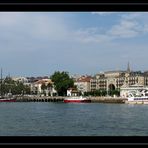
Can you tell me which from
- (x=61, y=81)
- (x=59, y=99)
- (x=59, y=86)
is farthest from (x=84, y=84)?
(x=61, y=81)

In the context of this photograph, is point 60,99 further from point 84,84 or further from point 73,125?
point 73,125

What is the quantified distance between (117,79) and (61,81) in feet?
57.8

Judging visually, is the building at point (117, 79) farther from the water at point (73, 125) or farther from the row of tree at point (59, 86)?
the water at point (73, 125)

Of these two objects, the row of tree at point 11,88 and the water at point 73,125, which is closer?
the water at point 73,125

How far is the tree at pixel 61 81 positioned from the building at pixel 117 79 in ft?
46.9

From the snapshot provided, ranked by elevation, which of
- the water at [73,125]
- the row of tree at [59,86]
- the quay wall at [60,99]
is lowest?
the water at [73,125]

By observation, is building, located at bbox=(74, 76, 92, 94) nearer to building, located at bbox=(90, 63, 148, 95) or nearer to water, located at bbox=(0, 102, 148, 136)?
building, located at bbox=(90, 63, 148, 95)

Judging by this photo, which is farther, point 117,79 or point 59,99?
point 117,79

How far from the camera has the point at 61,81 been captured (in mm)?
55250

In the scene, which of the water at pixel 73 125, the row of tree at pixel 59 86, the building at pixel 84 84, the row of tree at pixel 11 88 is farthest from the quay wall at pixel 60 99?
the water at pixel 73 125

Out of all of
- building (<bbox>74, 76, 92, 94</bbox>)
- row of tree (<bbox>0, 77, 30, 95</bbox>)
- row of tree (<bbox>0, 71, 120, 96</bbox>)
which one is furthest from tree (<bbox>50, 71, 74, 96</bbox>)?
building (<bbox>74, 76, 92, 94</bbox>)

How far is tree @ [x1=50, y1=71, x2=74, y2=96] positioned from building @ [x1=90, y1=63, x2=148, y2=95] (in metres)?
14.3

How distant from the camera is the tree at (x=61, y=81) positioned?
2175 inches
